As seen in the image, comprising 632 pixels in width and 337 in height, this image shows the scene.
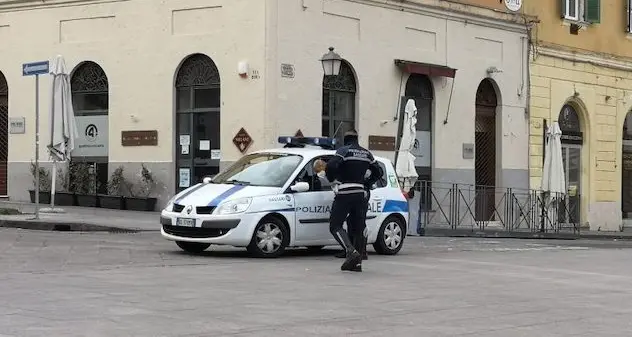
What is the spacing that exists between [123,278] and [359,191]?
3.46 m

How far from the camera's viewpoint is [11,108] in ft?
87.0

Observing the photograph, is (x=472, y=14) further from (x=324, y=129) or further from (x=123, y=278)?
(x=123, y=278)

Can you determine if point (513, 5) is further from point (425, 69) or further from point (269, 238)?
point (269, 238)

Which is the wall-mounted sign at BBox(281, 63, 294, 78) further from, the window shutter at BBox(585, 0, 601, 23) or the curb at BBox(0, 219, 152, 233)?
the window shutter at BBox(585, 0, 601, 23)

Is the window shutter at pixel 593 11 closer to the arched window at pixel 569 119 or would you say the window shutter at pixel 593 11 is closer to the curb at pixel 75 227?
the arched window at pixel 569 119

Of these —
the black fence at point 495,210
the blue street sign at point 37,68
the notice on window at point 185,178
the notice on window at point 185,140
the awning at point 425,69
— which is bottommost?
the black fence at point 495,210

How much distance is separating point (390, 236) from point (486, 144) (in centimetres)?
1364

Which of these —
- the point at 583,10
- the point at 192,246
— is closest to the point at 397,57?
the point at 583,10

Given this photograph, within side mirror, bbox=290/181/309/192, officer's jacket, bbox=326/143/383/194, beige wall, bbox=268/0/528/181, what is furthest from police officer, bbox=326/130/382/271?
beige wall, bbox=268/0/528/181

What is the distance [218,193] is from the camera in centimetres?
1429

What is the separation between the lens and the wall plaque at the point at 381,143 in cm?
2530

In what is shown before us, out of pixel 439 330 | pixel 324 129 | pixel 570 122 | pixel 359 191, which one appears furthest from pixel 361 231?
pixel 570 122

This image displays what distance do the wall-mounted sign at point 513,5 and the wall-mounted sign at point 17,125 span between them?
13833 mm

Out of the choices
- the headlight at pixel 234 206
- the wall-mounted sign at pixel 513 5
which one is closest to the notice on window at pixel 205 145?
the headlight at pixel 234 206
